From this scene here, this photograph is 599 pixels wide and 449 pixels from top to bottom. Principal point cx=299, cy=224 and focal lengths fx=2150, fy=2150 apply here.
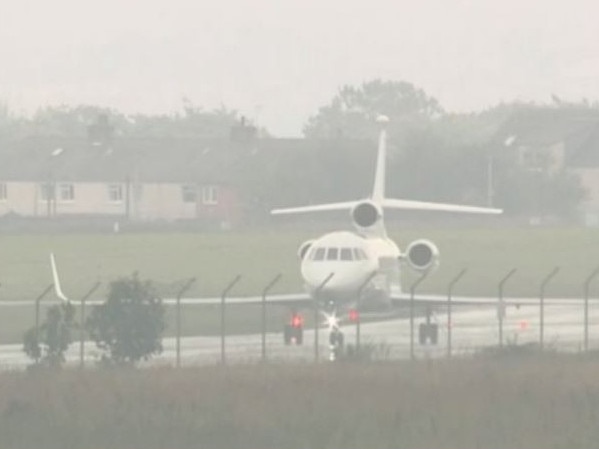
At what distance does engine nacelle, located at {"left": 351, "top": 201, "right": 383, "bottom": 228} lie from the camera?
47.4 m

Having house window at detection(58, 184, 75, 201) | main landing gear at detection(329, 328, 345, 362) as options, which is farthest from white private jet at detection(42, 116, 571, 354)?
house window at detection(58, 184, 75, 201)

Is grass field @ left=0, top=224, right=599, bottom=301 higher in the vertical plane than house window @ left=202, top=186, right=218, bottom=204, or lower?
lower

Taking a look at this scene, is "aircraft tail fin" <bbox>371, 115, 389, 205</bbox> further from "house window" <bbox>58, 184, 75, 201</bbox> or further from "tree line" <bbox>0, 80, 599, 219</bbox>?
"house window" <bbox>58, 184, 75, 201</bbox>

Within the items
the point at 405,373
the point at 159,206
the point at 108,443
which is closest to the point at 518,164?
the point at 159,206

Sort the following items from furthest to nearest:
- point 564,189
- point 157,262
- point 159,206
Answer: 1. point 159,206
2. point 564,189
3. point 157,262

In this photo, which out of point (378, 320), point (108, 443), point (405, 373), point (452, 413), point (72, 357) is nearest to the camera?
point (108, 443)

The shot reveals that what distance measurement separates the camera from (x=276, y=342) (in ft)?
137

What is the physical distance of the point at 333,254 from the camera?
146ft

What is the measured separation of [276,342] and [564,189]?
5653 centimetres

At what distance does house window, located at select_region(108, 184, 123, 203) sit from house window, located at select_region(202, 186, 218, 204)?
14.4 ft

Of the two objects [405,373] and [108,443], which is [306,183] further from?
[108,443]

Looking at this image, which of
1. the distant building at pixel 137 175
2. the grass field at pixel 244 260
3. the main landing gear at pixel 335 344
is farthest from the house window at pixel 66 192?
the main landing gear at pixel 335 344

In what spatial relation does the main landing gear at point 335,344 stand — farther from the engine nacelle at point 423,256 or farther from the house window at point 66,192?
the house window at point 66,192

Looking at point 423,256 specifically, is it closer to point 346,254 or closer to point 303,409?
point 346,254
